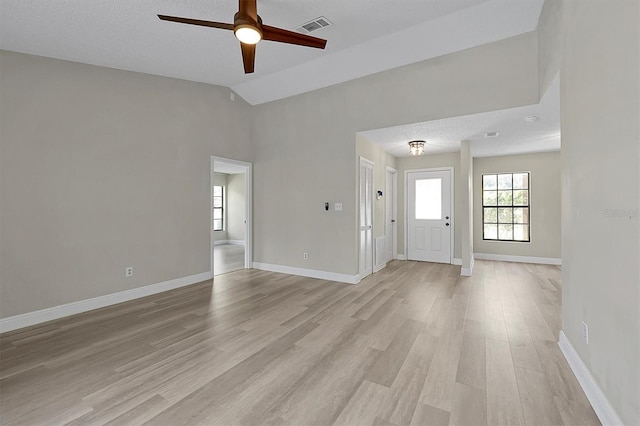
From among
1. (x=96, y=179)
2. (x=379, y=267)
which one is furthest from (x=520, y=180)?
(x=96, y=179)

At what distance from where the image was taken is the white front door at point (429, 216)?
21.0 ft

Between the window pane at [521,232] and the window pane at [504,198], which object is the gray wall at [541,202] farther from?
the window pane at [504,198]

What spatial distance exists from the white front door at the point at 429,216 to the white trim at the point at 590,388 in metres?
4.04

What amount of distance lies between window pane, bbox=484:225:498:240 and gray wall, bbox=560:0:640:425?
194 inches

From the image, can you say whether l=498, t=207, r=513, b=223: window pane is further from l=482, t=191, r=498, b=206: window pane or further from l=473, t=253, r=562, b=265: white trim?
l=473, t=253, r=562, b=265: white trim

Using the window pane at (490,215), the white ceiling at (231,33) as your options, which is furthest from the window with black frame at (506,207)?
the white ceiling at (231,33)

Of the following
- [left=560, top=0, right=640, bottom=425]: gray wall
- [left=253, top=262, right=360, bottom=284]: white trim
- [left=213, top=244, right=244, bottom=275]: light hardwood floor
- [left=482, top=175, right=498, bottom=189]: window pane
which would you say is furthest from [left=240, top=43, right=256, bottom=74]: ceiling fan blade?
[left=482, top=175, right=498, bottom=189]: window pane

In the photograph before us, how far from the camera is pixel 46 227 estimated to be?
3242mm

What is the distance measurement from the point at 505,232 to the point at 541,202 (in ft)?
3.19

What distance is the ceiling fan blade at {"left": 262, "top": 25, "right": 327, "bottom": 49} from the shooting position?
7.92ft

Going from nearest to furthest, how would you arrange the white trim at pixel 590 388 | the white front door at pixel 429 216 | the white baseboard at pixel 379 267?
the white trim at pixel 590 388
the white baseboard at pixel 379 267
the white front door at pixel 429 216

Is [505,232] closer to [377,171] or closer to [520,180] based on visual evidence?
[520,180]

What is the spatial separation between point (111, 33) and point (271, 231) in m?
3.76

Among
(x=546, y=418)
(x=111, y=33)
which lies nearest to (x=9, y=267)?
(x=111, y=33)
